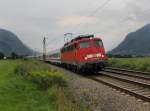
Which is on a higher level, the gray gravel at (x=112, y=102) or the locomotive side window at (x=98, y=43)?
the locomotive side window at (x=98, y=43)

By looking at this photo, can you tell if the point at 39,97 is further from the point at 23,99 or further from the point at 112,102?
the point at 112,102

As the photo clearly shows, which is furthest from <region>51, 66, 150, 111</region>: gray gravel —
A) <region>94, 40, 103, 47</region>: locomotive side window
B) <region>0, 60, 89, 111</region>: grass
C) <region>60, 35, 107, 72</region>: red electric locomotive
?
<region>94, 40, 103, 47</region>: locomotive side window

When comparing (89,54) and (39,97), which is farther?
(89,54)

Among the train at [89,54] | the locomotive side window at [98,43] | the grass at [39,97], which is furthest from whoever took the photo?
the locomotive side window at [98,43]

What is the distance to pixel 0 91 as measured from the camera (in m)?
16.1

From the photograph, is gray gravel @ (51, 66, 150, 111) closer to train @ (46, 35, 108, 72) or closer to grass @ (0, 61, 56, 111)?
grass @ (0, 61, 56, 111)

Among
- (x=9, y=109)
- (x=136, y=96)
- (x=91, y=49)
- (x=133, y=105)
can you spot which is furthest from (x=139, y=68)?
(x=9, y=109)

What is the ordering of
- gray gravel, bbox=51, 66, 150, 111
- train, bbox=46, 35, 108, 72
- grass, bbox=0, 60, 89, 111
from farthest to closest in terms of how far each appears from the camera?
1. train, bbox=46, 35, 108, 72
2. gray gravel, bbox=51, 66, 150, 111
3. grass, bbox=0, 60, 89, 111

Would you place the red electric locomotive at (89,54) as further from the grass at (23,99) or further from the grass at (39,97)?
the grass at (23,99)

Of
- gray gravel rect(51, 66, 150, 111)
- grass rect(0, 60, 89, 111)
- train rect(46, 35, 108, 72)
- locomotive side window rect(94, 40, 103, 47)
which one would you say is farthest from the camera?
locomotive side window rect(94, 40, 103, 47)

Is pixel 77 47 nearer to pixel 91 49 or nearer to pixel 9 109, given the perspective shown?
pixel 91 49

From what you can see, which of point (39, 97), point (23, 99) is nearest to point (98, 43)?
point (39, 97)

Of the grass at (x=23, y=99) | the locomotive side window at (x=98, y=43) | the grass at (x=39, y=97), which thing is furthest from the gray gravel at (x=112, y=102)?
the locomotive side window at (x=98, y=43)

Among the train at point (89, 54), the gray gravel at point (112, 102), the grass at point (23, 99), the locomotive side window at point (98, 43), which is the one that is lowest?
the gray gravel at point (112, 102)
